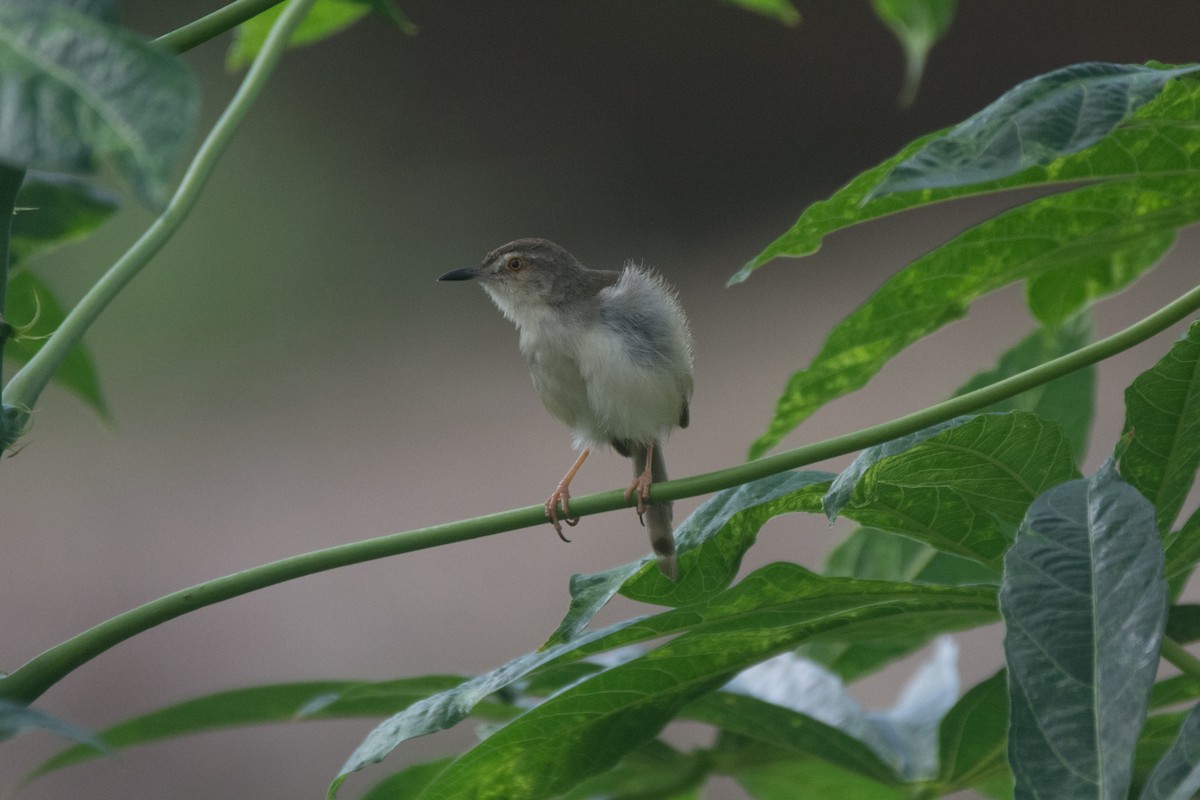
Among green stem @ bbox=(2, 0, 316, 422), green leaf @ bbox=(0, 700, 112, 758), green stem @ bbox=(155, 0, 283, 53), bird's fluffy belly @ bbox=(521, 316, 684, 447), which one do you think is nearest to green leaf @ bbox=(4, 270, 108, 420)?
green stem @ bbox=(2, 0, 316, 422)

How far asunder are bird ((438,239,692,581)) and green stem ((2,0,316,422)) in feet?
3.21

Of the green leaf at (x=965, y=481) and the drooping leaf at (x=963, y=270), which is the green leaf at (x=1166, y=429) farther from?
the drooping leaf at (x=963, y=270)

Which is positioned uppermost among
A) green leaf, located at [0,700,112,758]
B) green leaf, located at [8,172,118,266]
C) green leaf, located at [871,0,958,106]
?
green leaf, located at [871,0,958,106]

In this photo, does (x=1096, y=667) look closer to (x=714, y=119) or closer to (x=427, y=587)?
(x=427, y=587)

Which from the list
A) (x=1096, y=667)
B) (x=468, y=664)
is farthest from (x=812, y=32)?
(x=1096, y=667)

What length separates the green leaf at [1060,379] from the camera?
173 centimetres

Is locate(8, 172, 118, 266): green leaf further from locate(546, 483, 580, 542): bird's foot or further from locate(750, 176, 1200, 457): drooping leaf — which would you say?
locate(750, 176, 1200, 457): drooping leaf

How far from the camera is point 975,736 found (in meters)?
1.55

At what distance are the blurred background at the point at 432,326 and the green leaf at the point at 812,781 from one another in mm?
3090

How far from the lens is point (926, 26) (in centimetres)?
187

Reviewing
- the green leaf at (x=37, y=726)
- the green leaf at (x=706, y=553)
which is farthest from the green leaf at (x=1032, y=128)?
the green leaf at (x=37, y=726)

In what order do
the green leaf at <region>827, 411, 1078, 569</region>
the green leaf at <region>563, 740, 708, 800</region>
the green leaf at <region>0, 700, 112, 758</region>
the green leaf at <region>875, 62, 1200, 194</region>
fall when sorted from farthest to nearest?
the green leaf at <region>563, 740, 708, 800</region>, the green leaf at <region>827, 411, 1078, 569</region>, the green leaf at <region>875, 62, 1200, 194</region>, the green leaf at <region>0, 700, 112, 758</region>

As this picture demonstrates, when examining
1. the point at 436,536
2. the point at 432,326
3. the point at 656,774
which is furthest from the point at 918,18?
the point at 432,326

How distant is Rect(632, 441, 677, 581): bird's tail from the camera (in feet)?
4.07
